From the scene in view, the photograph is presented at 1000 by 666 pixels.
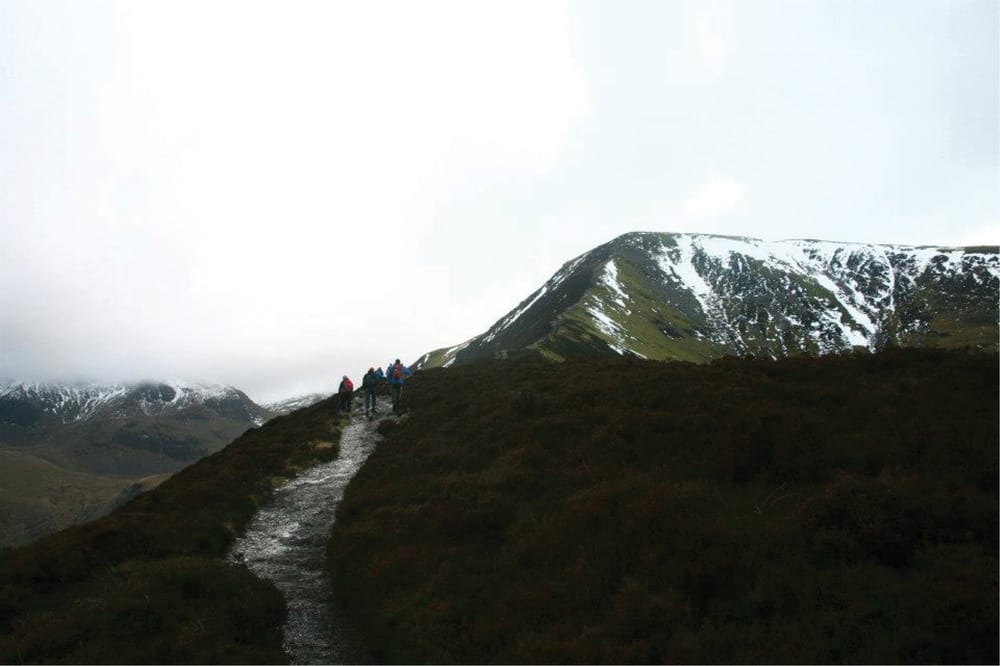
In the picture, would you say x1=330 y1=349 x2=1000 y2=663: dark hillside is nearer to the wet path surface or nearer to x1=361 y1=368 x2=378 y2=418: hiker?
the wet path surface

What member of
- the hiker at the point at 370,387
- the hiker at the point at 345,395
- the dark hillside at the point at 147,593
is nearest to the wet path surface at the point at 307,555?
the dark hillside at the point at 147,593

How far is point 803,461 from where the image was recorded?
1370cm

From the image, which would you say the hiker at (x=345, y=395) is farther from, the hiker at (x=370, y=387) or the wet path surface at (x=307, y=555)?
the wet path surface at (x=307, y=555)

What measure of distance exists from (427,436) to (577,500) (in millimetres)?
13815

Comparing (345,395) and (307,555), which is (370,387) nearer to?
(345,395)

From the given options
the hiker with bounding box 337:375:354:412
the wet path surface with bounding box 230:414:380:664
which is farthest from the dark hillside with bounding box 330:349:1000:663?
the hiker with bounding box 337:375:354:412

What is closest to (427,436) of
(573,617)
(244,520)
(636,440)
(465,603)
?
(244,520)

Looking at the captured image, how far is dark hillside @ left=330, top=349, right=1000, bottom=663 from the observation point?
8680mm

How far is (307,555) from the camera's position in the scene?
56.7ft

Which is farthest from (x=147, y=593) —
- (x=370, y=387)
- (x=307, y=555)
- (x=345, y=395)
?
(x=345, y=395)

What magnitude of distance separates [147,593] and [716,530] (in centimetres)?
1232

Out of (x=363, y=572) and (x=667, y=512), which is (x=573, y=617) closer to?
(x=667, y=512)

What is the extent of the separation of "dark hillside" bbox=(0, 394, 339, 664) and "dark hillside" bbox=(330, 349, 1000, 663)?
2.34m

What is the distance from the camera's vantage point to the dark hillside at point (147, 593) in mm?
11336
